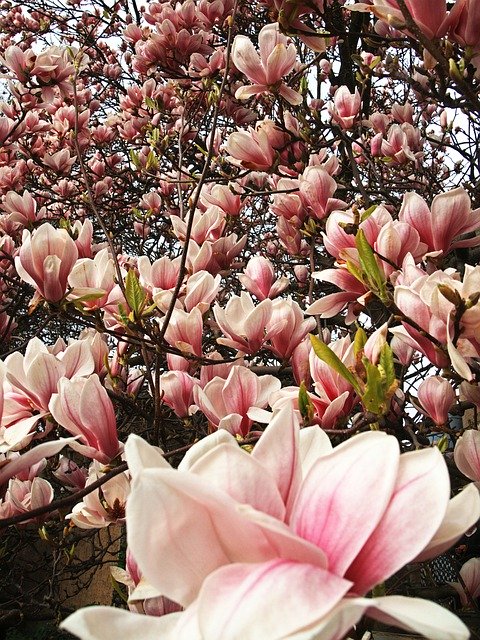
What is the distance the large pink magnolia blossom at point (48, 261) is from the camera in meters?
1.13

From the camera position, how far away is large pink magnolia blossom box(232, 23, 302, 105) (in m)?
1.47

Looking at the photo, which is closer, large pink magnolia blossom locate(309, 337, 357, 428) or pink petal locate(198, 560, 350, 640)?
pink petal locate(198, 560, 350, 640)

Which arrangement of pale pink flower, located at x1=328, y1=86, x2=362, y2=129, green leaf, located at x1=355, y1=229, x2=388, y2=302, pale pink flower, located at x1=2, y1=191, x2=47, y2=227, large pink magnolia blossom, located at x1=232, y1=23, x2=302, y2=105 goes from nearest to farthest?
green leaf, located at x1=355, y1=229, x2=388, y2=302
large pink magnolia blossom, located at x1=232, y1=23, x2=302, y2=105
pale pink flower, located at x1=328, y1=86, x2=362, y2=129
pale pink flower, located at x1=2, y1=191, x2=47, y2=227

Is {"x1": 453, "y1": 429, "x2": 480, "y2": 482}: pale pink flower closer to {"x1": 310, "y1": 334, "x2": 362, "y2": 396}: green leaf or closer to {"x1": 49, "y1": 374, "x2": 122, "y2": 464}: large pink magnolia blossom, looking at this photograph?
{"x1": 310, "y1": 334, "x2": 362, "y2": 396}: green leaf

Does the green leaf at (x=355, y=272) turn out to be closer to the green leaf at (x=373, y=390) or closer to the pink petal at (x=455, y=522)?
the green leaf at (x=373, y=390)

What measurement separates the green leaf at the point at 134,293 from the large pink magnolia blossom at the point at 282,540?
650mm

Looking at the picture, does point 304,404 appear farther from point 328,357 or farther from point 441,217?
point 441,217

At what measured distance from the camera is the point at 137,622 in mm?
412

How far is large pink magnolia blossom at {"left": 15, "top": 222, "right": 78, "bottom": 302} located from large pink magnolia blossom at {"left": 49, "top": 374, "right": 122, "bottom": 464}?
225 millimetres

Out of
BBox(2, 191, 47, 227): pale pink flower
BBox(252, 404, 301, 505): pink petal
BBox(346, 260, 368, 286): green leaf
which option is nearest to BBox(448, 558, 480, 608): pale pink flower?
BBox(346, 260, 368, 286): green leaf

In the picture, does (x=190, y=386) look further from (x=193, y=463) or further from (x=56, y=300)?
(x=193, y=463)

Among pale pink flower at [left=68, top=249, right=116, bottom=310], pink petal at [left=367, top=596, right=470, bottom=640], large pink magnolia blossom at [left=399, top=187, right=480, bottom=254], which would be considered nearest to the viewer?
pink petal at [left=367, top=596, right=470, bottom=640]

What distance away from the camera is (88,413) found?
95 cm

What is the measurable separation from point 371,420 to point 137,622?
0.42 metres
